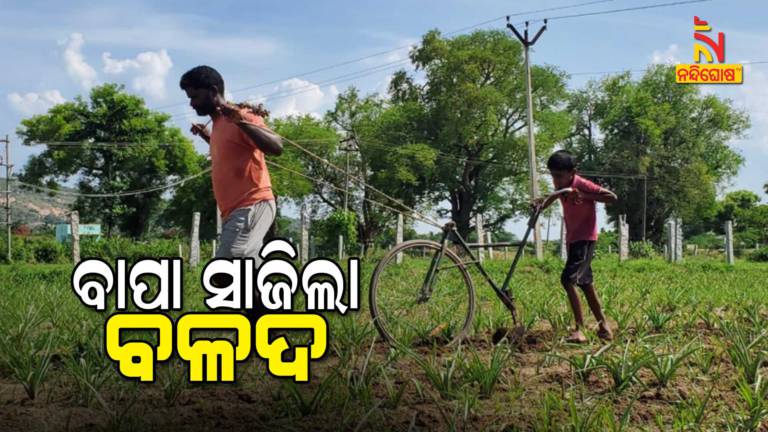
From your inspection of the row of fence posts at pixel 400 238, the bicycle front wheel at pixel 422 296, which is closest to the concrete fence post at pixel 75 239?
the row of fence posts at pixel 400 238

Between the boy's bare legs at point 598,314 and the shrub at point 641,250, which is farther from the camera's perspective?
the shrub at point 641,250

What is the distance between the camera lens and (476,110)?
40344mm

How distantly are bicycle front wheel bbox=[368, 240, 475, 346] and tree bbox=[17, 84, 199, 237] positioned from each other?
156ft

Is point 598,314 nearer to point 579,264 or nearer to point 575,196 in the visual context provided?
point 579,264

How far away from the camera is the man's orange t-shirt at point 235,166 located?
4.78 metres

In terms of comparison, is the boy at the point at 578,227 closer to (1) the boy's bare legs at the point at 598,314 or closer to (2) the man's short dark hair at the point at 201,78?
(1) the boy's bare legs at the point at 598,314

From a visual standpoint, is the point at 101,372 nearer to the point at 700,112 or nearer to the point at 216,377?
the point at 216,377

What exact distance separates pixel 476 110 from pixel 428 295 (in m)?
36.1

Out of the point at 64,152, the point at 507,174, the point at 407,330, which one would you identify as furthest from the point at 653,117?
the point at 407,330

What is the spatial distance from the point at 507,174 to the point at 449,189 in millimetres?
3749

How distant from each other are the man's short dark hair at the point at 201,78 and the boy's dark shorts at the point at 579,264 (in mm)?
2862

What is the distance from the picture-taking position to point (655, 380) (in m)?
4.09

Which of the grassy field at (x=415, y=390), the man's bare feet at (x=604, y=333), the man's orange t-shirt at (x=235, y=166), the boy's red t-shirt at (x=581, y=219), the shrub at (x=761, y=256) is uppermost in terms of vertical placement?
the man's orange t-shirt at (x=235, y=166)

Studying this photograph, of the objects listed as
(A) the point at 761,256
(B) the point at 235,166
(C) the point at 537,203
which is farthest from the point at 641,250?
(B) the point at 235,166
